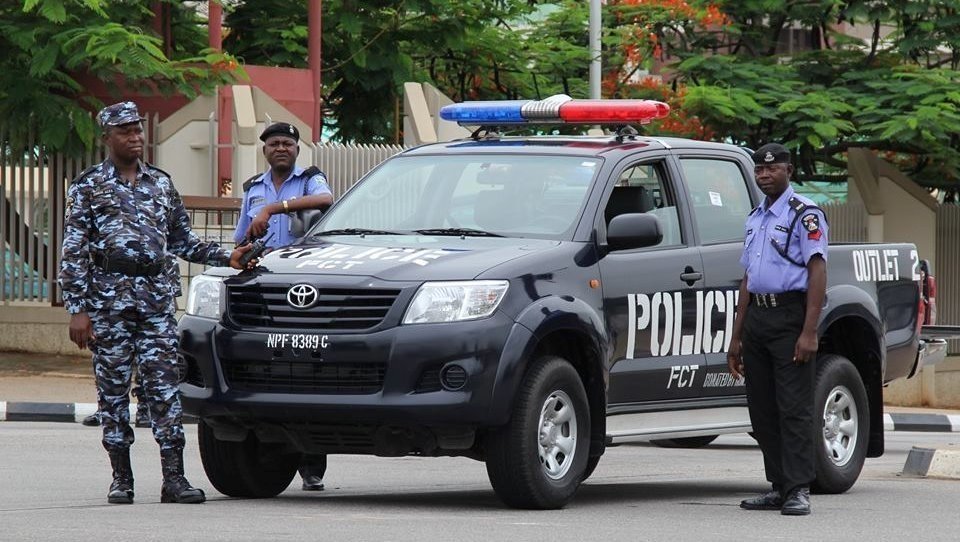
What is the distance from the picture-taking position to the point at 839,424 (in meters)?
10.6

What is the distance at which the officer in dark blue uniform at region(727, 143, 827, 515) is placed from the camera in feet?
30.1

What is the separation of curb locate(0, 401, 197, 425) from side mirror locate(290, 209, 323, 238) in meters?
5.93

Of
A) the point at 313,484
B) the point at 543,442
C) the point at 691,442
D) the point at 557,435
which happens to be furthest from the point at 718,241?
the point at 691,442

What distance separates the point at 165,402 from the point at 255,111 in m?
12.1

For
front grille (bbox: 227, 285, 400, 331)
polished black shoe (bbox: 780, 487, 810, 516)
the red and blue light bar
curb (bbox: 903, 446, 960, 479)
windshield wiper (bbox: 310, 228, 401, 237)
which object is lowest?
curb (bbox: 903, 446, 960, 479)

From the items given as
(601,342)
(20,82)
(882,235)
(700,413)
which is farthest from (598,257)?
(882,235)

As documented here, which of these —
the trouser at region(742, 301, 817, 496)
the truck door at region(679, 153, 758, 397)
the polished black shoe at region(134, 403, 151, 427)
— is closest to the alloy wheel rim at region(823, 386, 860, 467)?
the truck door at region(679, 153, 758, 397)

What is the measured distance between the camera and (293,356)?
28.8 feet

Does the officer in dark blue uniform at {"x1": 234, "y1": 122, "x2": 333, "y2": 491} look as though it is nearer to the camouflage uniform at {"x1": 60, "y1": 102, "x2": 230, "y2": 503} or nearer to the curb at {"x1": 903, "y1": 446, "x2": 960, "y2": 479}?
the camouflage uniform at {"x1": 60, "y1": 102, "x2": 230, "y2": 503}

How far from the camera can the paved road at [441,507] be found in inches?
314

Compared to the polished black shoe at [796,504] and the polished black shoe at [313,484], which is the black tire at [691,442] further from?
the polished black shoe at [796,504]

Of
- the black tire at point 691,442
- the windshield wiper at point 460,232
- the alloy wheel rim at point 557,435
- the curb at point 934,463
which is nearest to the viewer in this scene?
the alloy wheel rim at point 557,435

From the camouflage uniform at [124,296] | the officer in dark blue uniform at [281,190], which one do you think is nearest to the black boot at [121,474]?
the camouflage uniform at [124,296]

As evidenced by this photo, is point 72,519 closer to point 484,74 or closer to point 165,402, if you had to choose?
point 165,402
